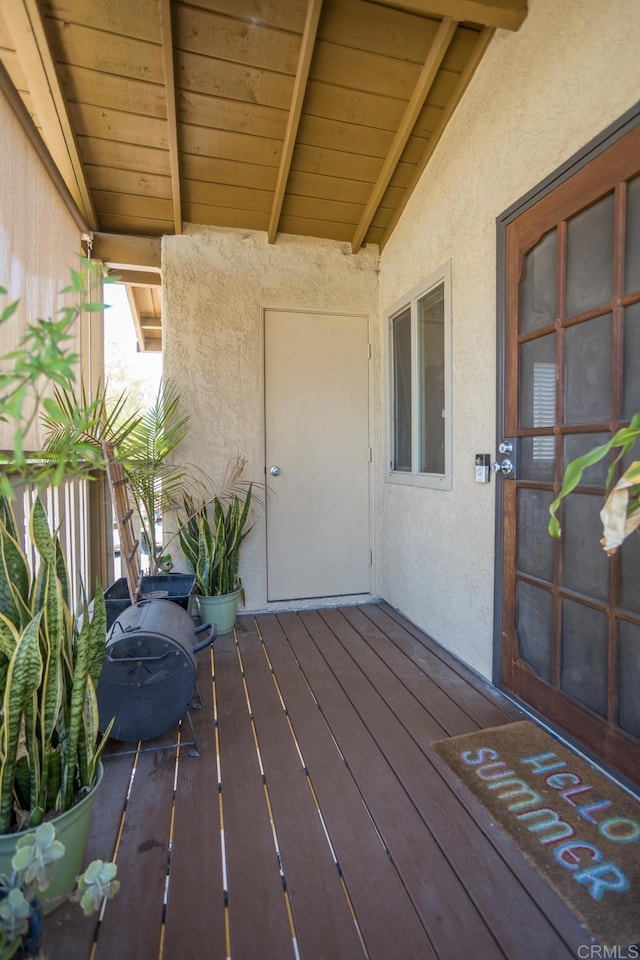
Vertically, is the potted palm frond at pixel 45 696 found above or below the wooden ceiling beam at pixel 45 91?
below

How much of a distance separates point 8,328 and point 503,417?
2.16 metres

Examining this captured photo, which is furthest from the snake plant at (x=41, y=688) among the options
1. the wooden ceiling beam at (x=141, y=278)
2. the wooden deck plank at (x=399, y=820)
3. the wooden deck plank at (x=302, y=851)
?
the wooden ceiling beam at (x=141, y=278)

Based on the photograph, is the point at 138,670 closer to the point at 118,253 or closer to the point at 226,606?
the point at 226,606

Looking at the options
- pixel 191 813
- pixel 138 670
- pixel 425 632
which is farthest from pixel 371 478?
pixel 191 813

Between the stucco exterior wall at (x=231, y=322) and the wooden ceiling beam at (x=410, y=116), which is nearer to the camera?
the wooden ceiling beam at (x=410, y=116)

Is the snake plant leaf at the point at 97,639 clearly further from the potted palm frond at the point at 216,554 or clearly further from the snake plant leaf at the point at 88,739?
the potted palm frond at the point at 216,554

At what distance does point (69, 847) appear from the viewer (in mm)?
1181

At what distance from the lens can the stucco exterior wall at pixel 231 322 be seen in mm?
3316

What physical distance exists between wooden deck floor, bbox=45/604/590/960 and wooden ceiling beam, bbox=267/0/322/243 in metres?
2.95

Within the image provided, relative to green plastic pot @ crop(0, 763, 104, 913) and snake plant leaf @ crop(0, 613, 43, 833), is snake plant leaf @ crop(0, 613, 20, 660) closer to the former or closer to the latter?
snake plant leaf @ crop(0, 613, 43, 833)

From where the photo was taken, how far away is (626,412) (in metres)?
1.60

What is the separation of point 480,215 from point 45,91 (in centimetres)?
223

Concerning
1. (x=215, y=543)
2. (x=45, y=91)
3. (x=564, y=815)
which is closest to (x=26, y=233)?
(x=45, y=91)
